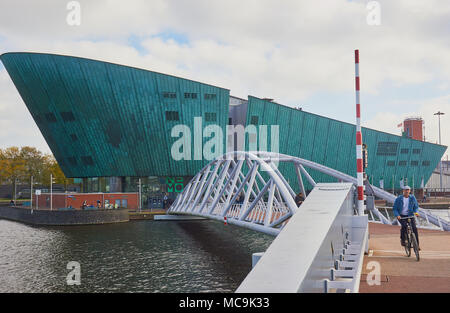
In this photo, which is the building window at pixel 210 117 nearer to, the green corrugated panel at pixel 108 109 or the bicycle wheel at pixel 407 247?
the green corrugated panel at pixel 108 109

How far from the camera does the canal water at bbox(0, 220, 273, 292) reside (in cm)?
1952

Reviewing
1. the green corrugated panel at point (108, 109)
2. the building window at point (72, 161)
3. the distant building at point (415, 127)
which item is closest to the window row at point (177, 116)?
the green corrugated panel at point (108, 109)

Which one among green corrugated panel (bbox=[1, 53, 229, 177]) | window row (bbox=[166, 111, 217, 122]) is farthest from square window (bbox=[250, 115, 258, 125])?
window row (bbox=[166, 111, 217, 122])

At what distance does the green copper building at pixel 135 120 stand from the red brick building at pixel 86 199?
4.33 meters

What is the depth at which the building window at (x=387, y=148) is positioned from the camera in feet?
219

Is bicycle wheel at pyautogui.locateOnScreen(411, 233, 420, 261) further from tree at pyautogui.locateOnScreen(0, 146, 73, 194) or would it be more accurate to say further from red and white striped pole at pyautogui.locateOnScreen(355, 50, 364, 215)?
tree at pyautogui.locateOnScreen(0, 146, 73, 194)

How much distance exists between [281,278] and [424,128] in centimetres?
12318

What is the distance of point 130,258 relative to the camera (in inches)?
1006

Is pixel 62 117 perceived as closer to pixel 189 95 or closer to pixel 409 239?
pixel 189 95

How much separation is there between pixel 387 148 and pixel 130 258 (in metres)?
52.4

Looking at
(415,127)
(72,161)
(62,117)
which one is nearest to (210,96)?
(62,117)

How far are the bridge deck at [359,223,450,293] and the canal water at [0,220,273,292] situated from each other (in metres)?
8.24

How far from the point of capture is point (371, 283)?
7539mm

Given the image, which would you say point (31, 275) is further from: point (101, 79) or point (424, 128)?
point (424, 128)
